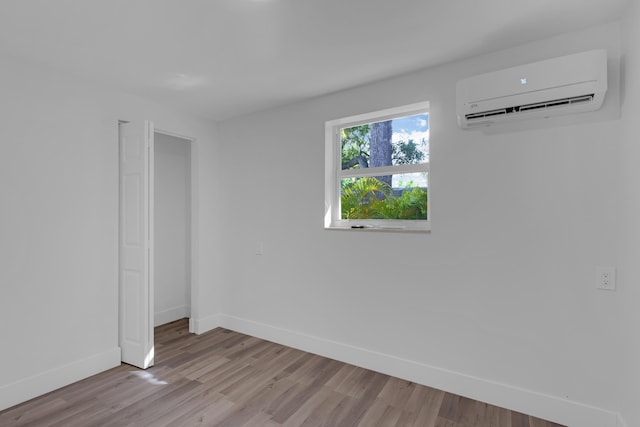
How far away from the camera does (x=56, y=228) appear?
2.52m

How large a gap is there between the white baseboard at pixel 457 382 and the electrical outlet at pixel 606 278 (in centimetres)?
73

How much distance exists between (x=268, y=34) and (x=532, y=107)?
5.53ft

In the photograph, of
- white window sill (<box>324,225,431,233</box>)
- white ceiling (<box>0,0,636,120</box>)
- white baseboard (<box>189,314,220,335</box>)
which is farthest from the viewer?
white baseboard (<box>189,314,220,335</box>)

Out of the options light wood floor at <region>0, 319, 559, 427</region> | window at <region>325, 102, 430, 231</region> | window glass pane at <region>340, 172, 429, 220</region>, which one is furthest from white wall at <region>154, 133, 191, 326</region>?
window glass pane at <region>340, 172, 429, 220</region>

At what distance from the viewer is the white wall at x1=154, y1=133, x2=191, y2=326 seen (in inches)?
158

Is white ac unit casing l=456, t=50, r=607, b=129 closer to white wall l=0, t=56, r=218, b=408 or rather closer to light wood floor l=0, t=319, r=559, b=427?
light wood floor l=0, t=319, r=559, b=427

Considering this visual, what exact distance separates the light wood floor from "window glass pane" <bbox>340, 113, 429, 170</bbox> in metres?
1.83

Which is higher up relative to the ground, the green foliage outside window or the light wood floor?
the green foliage outside window

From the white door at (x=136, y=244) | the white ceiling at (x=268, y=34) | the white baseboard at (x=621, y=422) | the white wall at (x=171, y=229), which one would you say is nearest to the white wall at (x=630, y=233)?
the white baseboard at (x=621, y=422)

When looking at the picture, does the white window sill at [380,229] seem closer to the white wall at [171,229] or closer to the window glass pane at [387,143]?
the window glass pane at [387,143]

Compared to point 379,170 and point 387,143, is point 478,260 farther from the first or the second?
point 387,143

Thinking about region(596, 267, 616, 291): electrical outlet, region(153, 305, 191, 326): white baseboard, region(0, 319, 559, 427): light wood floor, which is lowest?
region(0, 319, 559, 427): light wood floor

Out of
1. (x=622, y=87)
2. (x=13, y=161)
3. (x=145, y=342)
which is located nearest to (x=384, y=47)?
(x=622, y=87)

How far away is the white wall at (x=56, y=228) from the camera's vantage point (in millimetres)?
2297
